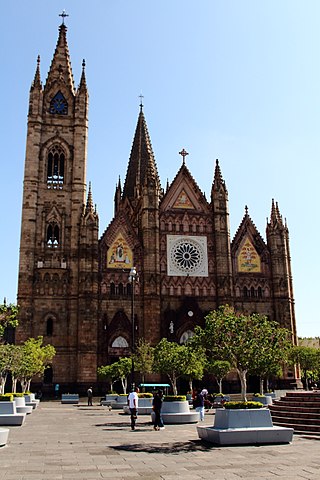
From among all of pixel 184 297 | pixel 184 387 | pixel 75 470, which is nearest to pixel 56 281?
pixel 184 297

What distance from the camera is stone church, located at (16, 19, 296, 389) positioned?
2032 inches

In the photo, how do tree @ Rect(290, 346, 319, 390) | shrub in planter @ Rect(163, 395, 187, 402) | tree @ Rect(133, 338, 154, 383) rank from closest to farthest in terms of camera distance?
shrub in planter @ Rect(163, 395, 187, 402), tree @ Rect(133, 338, 154, 383), tree @ Rect(290, 346, 319, 390)

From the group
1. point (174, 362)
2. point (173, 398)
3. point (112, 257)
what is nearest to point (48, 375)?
point (112, 257)

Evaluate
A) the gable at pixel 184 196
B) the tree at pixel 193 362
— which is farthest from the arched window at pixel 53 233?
the tree at pixel 193 362

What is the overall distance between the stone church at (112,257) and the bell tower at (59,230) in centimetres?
11

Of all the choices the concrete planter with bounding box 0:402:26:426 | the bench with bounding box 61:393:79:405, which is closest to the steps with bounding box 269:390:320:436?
the concrete planter with bounding box 0:402:26:426

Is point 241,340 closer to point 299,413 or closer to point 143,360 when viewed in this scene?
point 299,413

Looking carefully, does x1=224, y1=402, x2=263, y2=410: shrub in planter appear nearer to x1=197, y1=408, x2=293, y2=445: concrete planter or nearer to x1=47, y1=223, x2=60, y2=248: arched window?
x1=197, y1=408, x2=293, y2=445: concrete planter

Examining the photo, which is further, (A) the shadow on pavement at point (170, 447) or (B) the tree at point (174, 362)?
(B) the tree at point (174, 362)

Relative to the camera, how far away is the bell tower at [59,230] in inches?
2008

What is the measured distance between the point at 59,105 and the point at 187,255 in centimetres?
2290

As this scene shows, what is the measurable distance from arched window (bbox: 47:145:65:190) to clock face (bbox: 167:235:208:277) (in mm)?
13579

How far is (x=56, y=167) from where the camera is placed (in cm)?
5769

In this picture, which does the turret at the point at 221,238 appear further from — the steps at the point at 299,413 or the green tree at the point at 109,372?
the steps at the point at 299,413
